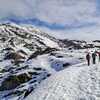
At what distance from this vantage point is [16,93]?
62.2 metres

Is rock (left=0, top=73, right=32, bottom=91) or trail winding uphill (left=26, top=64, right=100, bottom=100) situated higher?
trail winding uphill (left=26, top=64, right=100, bottom=100)

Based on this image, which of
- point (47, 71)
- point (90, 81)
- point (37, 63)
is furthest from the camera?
point (37, 63)

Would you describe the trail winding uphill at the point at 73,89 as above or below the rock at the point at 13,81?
above

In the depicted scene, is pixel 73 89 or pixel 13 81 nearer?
pixel 73 89

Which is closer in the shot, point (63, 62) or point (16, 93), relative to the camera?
point (16, 93)

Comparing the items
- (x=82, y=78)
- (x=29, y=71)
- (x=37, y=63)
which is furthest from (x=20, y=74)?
(x=82, y=78)

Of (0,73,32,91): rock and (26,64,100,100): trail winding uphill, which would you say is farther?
(0,73,32,91): rock

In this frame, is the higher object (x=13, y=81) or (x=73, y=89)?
(x=73, y=89)

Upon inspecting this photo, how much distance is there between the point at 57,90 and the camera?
2619cm

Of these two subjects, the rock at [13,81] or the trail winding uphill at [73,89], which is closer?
the trail winding uphill at [73,89]

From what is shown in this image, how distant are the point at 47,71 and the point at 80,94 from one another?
49203mm

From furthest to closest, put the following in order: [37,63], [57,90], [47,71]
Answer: [37,63]
[47,71]
[57,90]

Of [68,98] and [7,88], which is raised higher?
[68,98]

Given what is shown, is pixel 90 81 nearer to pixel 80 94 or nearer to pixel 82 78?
pixel 82 78
